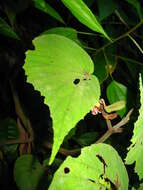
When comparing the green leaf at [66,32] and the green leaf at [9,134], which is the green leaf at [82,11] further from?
the green leaf at [9,134]

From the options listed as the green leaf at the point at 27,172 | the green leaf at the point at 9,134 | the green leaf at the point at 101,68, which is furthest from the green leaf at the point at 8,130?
the green leaf at the point at 101,68

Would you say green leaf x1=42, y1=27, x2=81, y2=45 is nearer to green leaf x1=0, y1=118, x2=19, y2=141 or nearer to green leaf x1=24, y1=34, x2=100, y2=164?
green leaf x1=24, y1=34, x2=100, y2=164

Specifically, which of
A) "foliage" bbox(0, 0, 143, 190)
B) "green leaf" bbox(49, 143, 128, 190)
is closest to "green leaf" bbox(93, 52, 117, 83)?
"foliage" bbox(0, 0, 143, 190)

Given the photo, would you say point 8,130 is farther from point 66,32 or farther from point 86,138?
point 66,32

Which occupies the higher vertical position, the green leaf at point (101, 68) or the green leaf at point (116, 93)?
the green leaf at point (101, 68)

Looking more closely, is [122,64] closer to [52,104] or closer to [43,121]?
A: [43,121]

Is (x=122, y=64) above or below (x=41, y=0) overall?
below

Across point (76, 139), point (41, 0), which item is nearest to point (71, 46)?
point (41, 0)
